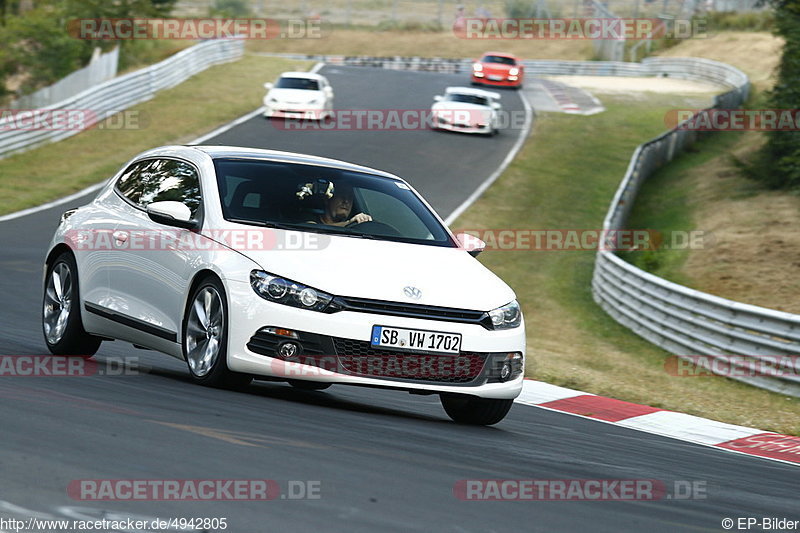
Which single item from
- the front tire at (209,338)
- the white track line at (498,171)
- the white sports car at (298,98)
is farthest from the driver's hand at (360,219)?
the white sports car at (298,98)

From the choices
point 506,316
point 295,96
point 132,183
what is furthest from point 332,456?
point 295,96

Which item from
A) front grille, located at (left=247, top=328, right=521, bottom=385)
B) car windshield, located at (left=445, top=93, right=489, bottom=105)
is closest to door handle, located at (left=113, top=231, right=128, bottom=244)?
front grille, located at (left=247, top=328, right=521, bottom=385)

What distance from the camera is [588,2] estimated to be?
7438 centimetres

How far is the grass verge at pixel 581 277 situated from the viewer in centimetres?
1208

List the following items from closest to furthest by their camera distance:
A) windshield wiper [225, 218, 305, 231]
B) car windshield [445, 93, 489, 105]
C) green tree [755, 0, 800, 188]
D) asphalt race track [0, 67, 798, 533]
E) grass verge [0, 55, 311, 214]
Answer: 1. asphalt race track [0, 67, 798, 533]
2. windshield wiper [225, 218, 305, 231]
3. grass verge [0, 55, 311, 214]
4. green tree [755, 0, 800, 188]
5. car windshield [445, 93, 489, 105]

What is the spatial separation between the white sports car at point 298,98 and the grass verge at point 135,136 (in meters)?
1.33

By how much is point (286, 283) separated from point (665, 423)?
401 cm

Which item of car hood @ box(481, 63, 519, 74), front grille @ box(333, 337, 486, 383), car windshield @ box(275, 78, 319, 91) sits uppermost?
front grille @ box(333, 337, 486, 383)

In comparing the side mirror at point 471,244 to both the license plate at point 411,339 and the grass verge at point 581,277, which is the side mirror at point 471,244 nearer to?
the license plate at point 411,339

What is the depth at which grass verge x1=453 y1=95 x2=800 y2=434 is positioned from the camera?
12078 millimetres

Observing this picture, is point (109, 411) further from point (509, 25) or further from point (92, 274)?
point (509, 25)

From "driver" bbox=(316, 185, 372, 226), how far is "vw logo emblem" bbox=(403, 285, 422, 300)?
1.02 meters

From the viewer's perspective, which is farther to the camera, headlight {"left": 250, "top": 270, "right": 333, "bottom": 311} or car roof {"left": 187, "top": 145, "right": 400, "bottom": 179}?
car roof {"left": 187, "top": 145, "right": 400, "bottom": 179}

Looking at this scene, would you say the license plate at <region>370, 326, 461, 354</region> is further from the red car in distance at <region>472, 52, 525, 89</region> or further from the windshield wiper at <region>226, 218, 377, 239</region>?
the red car in distance at <region>472, 52, 525, 89</region>
